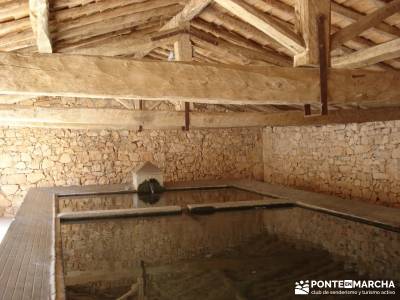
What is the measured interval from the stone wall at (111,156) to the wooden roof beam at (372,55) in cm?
556

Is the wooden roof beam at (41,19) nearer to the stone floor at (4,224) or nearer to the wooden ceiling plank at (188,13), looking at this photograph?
the wooden ceiling plank at (188,13)

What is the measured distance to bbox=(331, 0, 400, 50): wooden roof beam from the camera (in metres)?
3.14


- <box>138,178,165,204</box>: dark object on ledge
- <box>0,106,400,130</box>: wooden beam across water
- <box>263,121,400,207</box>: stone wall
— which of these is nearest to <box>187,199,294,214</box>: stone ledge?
<box>0,106,400,130</box>: wooden beam across water

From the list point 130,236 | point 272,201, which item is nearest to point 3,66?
point 130,236

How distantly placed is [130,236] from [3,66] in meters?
2.19

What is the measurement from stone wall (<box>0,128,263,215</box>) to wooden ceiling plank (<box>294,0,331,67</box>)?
22.1 ft

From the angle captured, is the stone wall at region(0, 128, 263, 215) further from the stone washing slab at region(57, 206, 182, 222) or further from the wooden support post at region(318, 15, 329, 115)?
the wooden support post at region(318, 15, 329, 115)

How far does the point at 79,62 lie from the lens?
264 centimetres

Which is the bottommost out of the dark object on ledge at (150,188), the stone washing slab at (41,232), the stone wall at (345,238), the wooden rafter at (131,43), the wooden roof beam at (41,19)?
the stone wall at (345,238)

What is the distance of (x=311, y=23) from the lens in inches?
117

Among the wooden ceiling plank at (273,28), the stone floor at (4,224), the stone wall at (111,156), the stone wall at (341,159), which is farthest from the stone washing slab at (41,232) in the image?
the wooden ceiling plank at (273,28)

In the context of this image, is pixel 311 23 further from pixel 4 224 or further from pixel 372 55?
pixel 4 224

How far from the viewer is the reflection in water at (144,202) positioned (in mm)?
5594

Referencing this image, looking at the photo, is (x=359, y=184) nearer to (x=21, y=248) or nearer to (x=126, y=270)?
(x=126, y=270)
